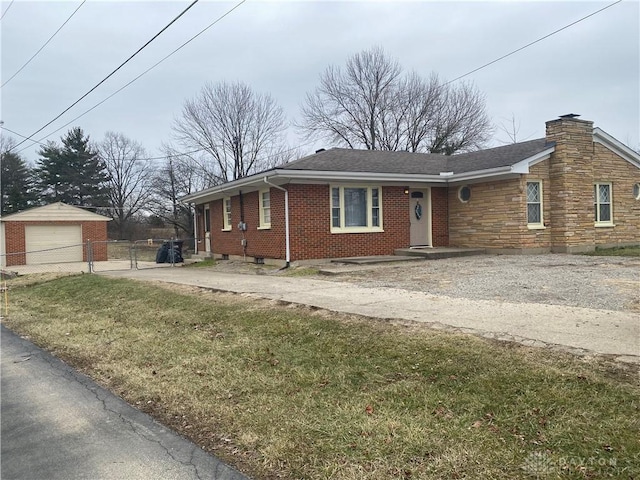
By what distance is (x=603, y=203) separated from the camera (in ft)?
56.7

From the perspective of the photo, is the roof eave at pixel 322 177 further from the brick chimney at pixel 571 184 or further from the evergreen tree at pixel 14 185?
the evergreen tree at pixel 14 185

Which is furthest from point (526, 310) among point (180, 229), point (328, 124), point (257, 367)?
point (180, 229)

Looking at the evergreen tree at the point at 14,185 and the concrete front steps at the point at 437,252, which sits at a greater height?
the evergreen tree at the point at 14,185

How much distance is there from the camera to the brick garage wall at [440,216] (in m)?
17.3

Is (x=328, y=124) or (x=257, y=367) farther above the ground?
(x=328, y=124)

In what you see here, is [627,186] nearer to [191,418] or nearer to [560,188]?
[560,188]

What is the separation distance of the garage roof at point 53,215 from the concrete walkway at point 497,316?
2077 centimetres

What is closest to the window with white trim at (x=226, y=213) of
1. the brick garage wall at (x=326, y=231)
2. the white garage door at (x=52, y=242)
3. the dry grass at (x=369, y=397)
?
the brick garage wall at (x=326, y=231)

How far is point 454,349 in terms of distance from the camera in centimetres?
495

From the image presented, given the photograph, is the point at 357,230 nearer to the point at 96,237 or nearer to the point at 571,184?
the point at 571,184

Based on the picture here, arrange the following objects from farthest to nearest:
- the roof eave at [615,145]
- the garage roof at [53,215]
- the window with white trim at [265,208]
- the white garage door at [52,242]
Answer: the white garage door at [52,242]
the garage roof at [53,215]
the roof eave at [615,145]
the window with white trim at [265,208]

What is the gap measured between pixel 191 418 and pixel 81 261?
2609 centimetres

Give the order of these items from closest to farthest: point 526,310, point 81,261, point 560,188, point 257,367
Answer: point 257,367
point 526,310
point 560,188
point 81,261

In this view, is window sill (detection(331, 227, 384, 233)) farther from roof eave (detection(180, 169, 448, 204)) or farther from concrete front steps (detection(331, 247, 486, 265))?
roof eave (detection(180, 169, 448, 204))
